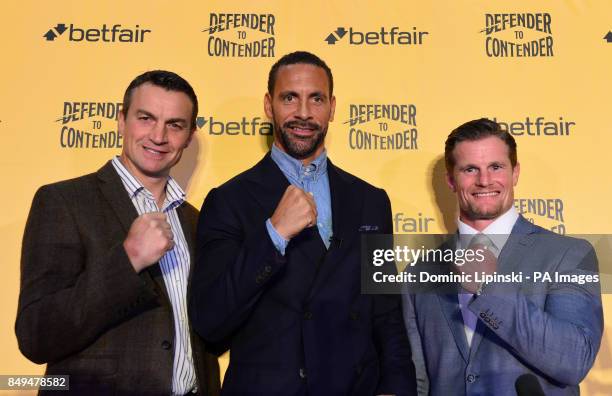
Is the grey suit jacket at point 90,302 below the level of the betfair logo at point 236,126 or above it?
below

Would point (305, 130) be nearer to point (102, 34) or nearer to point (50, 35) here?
point (102, 34)

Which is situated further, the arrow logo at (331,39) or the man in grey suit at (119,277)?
the arrow logo at (331,39)

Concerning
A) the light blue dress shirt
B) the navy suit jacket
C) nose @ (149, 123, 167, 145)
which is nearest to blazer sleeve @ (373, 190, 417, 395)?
the navy suit jacket

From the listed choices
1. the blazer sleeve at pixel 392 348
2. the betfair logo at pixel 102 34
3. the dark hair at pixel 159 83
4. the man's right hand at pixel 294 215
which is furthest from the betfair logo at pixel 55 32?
the blazer sleeve at pixel 392 348

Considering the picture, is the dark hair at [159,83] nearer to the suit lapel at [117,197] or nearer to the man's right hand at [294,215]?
the suit lapel at [117,197]

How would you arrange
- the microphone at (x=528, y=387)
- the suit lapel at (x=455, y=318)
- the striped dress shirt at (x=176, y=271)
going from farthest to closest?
the suit lapel at (x=455, y=318)
the striped dress shirt at (x=176, y=271)
the microphone at (x=528, y=387)

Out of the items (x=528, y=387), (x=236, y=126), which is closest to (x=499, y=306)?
(x=528, y=387)

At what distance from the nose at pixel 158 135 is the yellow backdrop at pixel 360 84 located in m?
0.64

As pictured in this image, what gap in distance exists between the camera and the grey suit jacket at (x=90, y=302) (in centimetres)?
171

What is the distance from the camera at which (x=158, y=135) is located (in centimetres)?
209

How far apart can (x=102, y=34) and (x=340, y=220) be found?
5.26 ft

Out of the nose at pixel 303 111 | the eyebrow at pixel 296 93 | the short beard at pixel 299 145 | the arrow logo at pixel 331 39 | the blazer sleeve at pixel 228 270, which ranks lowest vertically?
the blazer sleeve at pixel 228 270

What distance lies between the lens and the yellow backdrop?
2.77m

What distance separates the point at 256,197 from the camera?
207 centimetres
